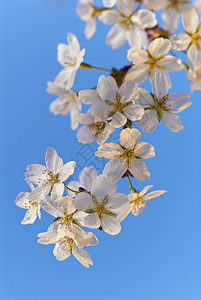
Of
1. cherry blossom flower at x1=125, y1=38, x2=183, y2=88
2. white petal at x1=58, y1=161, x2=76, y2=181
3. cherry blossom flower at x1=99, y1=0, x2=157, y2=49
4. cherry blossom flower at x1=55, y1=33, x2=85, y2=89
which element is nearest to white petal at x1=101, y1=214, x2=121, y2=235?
white petal at x1=58, y1=161, x2=76, y2=181

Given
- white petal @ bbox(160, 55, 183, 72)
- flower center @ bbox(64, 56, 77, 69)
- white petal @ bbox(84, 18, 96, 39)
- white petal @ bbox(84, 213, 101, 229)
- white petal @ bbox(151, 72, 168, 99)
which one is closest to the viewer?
white petal @ bbox(84, 213, 101, 229)

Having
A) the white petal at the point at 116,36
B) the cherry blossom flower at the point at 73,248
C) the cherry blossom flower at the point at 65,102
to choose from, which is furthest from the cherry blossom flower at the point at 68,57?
the cherry blossom flower at the point at 73,248

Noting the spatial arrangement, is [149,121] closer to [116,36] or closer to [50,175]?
[50,175]

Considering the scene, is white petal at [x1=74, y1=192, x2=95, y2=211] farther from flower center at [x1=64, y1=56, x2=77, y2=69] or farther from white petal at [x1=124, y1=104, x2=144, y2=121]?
flower center at [x1=64, y1=56, x2=77, y2=69]

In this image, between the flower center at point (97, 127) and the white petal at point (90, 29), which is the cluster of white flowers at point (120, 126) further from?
the white petal at point (90, 29)

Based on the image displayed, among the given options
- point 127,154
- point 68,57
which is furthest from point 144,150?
point 68,57
